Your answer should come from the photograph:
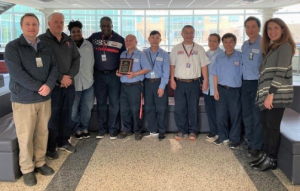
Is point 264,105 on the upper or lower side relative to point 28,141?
upper

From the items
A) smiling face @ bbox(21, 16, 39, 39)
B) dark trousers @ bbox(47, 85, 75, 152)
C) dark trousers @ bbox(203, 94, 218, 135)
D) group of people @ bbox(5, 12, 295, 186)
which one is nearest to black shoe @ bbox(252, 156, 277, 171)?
group of people @ bbox(5, 12, 295, 186)

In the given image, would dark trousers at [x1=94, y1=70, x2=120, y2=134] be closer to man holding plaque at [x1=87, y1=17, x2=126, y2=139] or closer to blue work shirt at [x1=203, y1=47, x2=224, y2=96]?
man holding plaque at [x1=87, y1=17, x2=126, y2=139]

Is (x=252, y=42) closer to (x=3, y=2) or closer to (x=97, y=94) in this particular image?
(x=97, y=94)

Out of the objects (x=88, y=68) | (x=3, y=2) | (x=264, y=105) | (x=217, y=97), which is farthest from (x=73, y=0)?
(x=264, y=105)

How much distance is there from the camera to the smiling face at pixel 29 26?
2582 mm

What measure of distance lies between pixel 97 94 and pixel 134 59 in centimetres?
73

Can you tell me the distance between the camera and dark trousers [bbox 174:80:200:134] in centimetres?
386

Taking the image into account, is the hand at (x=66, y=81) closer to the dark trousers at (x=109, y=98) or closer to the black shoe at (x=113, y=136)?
the dark trousers at (x=109, y=98)

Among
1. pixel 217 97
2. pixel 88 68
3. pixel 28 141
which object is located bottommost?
pixel 28 141

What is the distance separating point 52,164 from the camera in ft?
10.5

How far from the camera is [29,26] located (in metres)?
2.59

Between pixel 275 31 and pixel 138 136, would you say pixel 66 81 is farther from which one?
pixel 275 31

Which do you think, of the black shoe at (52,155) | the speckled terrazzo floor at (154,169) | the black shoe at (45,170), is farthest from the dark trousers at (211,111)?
the black shoe at (45,170)

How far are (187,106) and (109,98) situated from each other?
1139 millimetres
